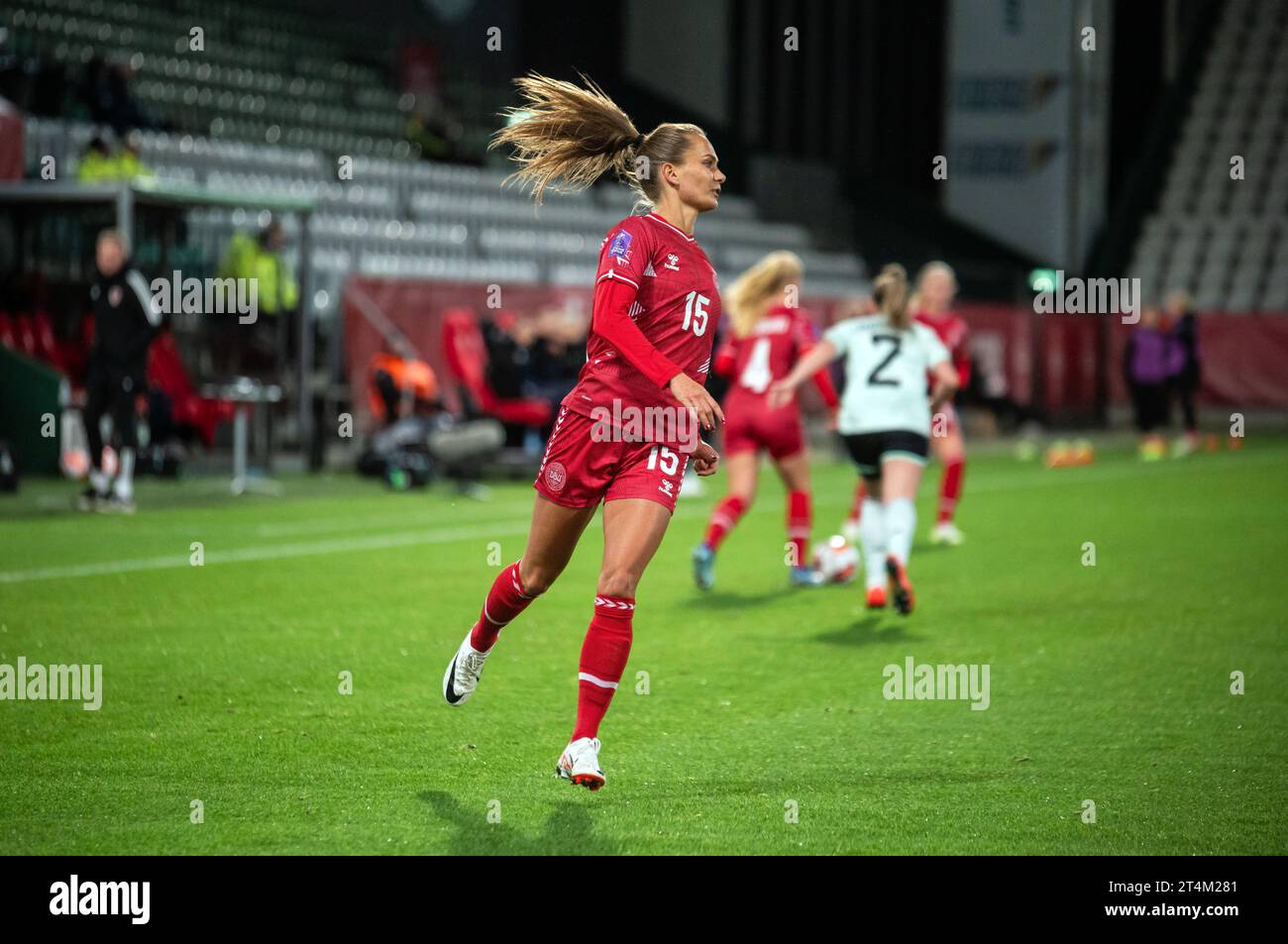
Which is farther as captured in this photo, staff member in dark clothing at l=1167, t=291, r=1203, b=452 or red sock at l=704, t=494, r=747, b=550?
staff member in dark clothing at l=1167, t=291, r=1203, b=452

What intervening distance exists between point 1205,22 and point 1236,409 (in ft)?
47.3

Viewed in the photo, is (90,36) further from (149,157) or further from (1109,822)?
(1109,822)

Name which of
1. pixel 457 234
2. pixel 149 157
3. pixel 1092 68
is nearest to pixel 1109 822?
pixel 149 157

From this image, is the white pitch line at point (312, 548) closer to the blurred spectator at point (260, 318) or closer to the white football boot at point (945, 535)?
the white football boot at point (945, 535)

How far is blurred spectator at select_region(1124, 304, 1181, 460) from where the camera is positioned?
26891 mm

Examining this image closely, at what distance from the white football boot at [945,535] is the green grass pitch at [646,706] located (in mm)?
296

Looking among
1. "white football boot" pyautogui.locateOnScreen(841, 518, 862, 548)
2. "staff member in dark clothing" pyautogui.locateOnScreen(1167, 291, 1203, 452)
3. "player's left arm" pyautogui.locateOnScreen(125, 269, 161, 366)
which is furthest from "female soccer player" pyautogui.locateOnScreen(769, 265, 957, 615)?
"staff member in dark clothing" pyautogui.locateOnScreen(1167, 291, 1203, 452)

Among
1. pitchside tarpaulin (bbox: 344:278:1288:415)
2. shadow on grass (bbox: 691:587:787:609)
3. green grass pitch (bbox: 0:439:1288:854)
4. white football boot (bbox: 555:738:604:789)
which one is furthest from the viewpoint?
pitchside tarpaulin (bbox: 344:278:1288:415)

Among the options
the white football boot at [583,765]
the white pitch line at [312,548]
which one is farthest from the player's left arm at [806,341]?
the white football boot at [583,765]

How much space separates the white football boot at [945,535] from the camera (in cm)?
1391

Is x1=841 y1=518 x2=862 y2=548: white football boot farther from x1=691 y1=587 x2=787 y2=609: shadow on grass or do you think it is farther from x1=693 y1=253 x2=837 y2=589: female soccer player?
x1=691 y1=587 x2=787 y2=609: shadow on grass

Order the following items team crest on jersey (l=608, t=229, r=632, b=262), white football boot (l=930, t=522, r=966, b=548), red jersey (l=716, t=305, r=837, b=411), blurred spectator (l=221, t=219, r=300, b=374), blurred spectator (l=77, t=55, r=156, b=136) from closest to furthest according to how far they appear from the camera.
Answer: team crest on jersey (l=608, t=229, r=632, b=262), red jersey (l=716, t=305, r=837, b=411), white football boot (l=930, t=522, r=966, b=548), blurred spectator (l=221, t=219, r=300, b=374), blurred spectator (l=77, t=55, r=156, b=136)

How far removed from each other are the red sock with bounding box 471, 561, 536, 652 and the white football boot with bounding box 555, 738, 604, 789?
0.71 m

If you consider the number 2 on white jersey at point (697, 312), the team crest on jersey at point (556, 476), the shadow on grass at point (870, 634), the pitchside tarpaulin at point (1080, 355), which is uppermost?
the number 2 on white jersey at point (697, 312)
